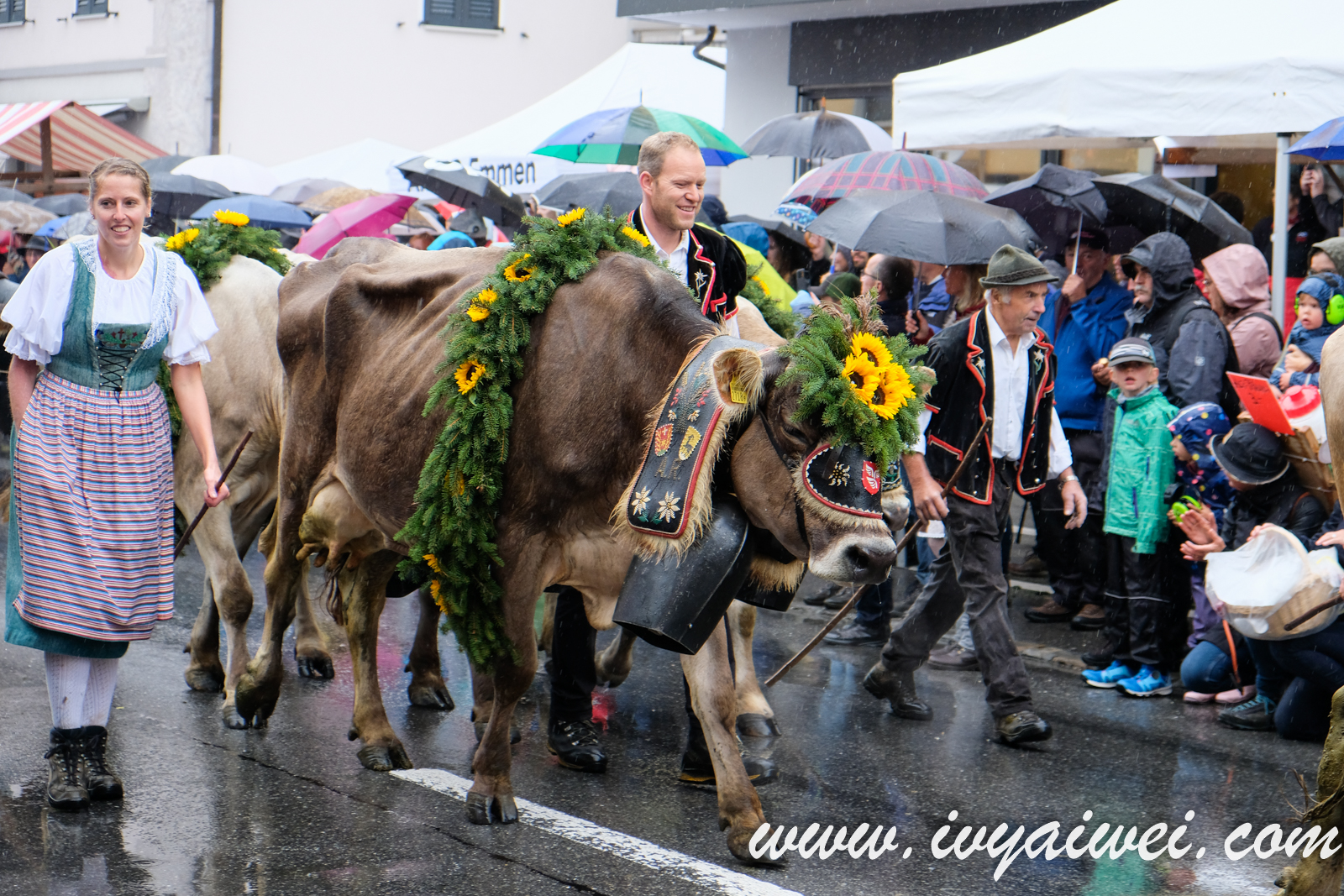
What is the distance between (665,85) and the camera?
652 inches

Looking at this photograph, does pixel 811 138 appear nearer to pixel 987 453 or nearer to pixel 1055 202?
pixel 1055 202

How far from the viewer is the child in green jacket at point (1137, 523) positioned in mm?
7320

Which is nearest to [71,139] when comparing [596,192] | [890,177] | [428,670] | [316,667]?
[596,192]

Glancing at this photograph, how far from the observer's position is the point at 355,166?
18.9 meters

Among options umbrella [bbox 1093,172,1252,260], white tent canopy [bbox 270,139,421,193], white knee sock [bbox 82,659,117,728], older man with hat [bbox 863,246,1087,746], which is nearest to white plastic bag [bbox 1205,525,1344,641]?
older man with hat [bbox 863,246,1087,746]

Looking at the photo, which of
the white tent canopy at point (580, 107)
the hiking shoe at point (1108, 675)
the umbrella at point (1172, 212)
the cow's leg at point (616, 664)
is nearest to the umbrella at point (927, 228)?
A: the umbrella at point (1172, 212)

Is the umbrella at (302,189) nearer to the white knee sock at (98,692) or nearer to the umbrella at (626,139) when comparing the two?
the umbrella at (626,139)

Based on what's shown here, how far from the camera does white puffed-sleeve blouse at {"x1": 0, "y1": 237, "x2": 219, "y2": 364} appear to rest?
5082 mm

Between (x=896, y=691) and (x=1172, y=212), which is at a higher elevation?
(x=1172, y=212)

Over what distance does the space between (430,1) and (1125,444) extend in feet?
67.2

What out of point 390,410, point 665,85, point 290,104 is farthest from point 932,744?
point 290,104

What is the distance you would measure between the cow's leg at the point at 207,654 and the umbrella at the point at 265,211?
28.4ft

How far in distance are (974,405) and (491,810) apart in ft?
9.28

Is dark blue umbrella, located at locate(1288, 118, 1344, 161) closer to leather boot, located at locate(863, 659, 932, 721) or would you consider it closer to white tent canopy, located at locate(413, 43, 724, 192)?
leather boot, located at locate(863, 659, 932, 721)
